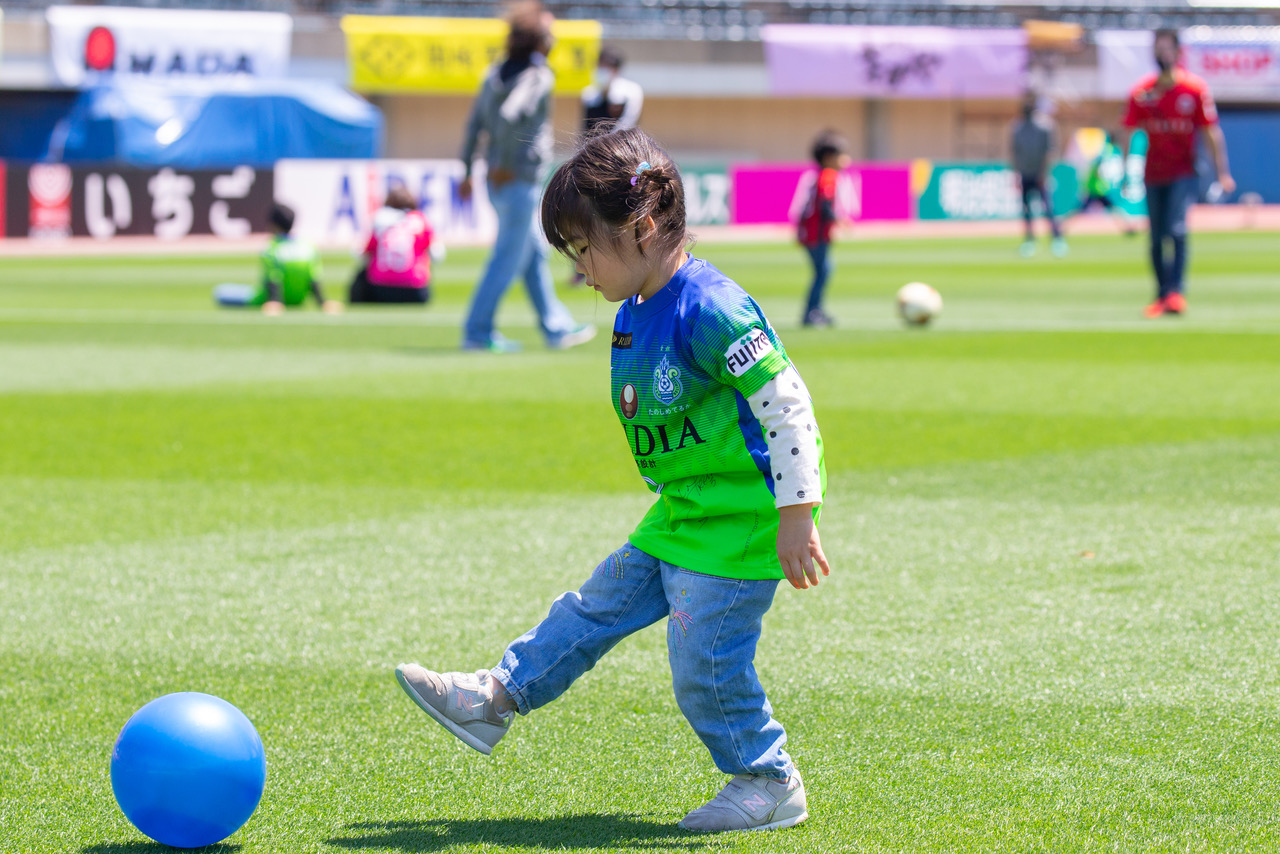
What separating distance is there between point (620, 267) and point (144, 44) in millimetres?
36954

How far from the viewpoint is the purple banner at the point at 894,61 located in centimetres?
4597

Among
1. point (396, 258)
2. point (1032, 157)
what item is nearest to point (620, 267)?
point (396, 258)

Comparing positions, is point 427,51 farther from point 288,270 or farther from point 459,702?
point 459,702

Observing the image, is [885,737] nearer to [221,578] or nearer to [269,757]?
[269,757]

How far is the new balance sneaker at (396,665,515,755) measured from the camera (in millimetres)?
3023

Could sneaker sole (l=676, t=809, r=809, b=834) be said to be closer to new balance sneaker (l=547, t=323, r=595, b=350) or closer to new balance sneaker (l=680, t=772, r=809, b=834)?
new balance sneaker (l=680, t=772, r=809, b=834)

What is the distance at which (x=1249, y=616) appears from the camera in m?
4.27

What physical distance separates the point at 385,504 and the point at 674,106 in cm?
4236

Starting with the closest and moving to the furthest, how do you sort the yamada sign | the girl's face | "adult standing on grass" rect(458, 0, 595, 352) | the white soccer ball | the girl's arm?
1. the girl's arm
2. the girl's face
3. "adult standing on grass" rect(458, 0, 595, 352)
4. the white soccer ball
5. the yamada sign

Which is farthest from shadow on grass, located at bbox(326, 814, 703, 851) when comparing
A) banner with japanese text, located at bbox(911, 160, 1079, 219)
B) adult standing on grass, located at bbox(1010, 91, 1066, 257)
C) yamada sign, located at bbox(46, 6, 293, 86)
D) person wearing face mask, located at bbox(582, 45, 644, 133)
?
Answer: banner with japanese text, located at bbox(911, 160, 1079, 219)

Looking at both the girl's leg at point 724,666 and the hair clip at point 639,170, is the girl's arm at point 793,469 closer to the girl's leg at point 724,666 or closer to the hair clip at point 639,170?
the girl's leg at point 724,666

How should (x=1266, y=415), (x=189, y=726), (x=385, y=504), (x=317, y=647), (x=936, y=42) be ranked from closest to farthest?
(x=189, y=726)
(x=317, y=647)
(x=385, y=504)
(x=1266, y=415)
(x=936, y=42)

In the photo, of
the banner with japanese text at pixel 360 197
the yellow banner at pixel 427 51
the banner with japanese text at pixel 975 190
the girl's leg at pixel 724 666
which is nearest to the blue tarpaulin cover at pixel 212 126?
the banner with japanese text at pixel 360 197

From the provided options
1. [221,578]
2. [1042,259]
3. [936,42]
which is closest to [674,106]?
[936,42]
